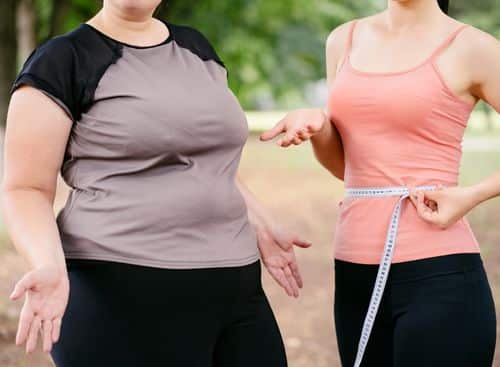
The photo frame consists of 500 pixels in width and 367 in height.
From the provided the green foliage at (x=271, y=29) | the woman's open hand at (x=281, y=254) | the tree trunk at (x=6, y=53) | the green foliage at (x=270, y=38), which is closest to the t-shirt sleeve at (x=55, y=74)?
the woman's open hand at (x=281, y=254)

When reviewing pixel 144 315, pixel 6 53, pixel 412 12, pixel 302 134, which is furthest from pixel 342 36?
pixel 6 53

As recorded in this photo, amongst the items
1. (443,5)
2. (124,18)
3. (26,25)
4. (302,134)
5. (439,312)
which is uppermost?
(124,18)

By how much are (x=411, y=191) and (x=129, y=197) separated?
0.53 metres

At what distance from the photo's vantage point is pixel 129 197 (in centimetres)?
156

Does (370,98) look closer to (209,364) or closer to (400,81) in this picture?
(400,81)

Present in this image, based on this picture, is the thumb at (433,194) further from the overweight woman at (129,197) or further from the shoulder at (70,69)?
the shoulder at (70,69)

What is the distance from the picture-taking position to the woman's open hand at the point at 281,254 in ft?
6.15

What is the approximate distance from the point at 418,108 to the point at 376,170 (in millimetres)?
146

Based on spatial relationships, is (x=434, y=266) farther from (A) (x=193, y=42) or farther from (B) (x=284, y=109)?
(B) (x=284, y=109)

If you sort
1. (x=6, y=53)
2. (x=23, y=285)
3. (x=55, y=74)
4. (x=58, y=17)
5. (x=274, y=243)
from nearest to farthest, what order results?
(x=23, y=285)
(x=55, y=74)
(x=274, y=243)
(x=6, y=53)
(x=58, y=17)

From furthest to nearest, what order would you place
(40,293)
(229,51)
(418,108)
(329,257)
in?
(229,51) < (329,257) < (418,108) < (40,293)

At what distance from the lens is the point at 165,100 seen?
5.16 ft

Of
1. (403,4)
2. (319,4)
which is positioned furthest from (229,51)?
(403,4)

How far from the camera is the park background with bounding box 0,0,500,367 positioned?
547 cm
